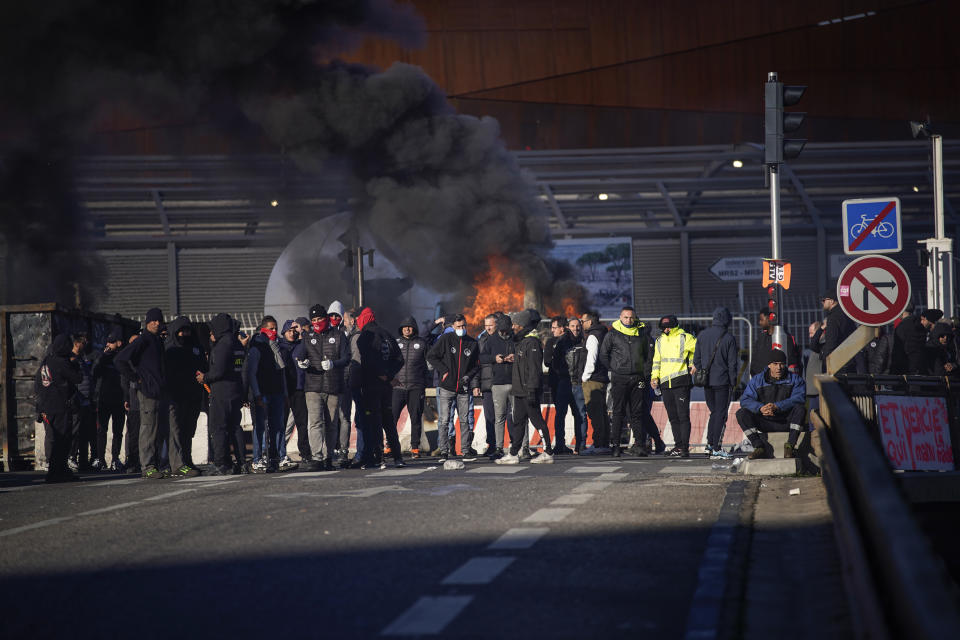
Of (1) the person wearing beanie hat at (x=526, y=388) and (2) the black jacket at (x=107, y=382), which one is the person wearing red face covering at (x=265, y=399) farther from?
(1) the person wearing beanie hat at (x=526, y=388)

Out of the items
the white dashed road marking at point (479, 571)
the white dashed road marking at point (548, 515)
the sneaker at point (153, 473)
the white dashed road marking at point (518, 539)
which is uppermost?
the white dashed road marking at point (479, 571)

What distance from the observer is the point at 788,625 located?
4.79 meters

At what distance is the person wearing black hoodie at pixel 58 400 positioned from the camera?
13508mm

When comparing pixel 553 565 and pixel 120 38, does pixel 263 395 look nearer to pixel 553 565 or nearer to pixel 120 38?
pixel 553 565

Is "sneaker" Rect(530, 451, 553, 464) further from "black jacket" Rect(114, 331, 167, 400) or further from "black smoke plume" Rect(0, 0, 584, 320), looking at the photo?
"black smoke plume" Rect(0, 0, 584, 320)

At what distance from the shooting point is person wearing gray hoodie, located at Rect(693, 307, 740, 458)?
14773 mm

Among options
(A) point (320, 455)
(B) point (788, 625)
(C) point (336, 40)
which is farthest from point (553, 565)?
A: (C) point (336, 40)

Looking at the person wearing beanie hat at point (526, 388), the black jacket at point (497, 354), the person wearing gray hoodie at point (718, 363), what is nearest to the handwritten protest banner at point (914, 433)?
the person wearing gray hoodie at point (718, 363)

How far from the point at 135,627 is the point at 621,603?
1.93 meters

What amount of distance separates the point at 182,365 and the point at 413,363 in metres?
3.19

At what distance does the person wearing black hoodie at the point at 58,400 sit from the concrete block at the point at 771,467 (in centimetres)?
715

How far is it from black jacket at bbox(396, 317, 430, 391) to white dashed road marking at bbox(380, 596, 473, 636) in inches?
419

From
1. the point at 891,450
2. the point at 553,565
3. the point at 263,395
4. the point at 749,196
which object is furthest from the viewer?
the point at 749,196

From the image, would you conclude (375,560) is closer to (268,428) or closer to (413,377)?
(268,428)
